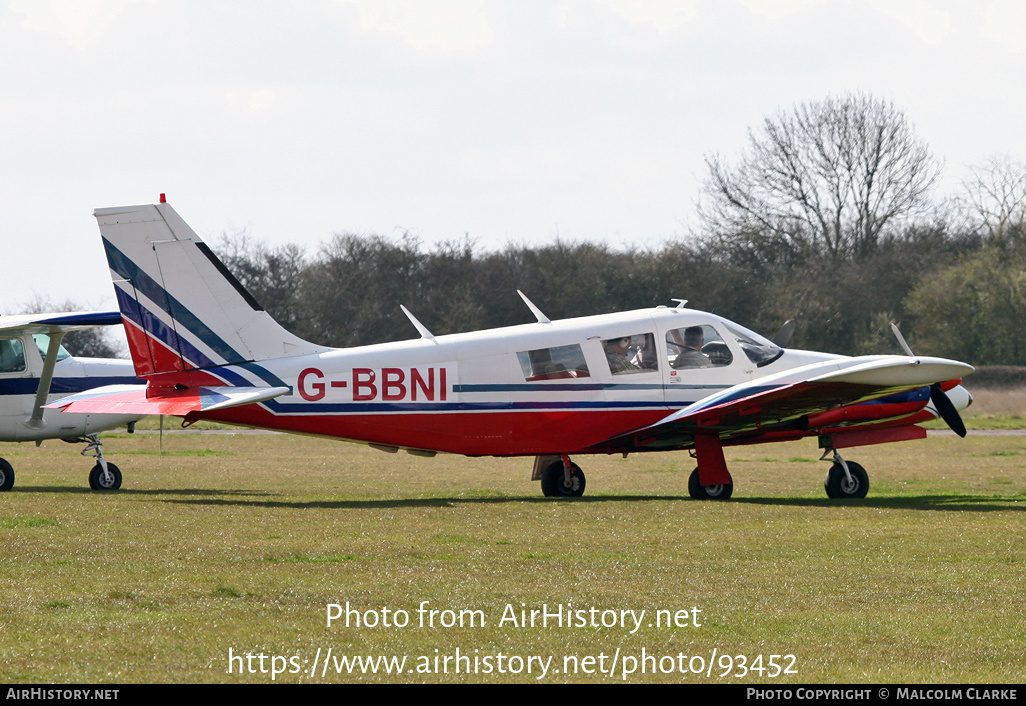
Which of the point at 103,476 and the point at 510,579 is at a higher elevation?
the point at 103,476

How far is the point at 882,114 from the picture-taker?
56156 mm

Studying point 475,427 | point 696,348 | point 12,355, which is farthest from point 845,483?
point 12,355

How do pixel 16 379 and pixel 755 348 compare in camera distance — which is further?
pixel 16 379

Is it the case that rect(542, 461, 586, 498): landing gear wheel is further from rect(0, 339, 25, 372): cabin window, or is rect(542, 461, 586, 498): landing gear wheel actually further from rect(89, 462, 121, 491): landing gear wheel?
rect(0, 339, 25, 372): cabin window

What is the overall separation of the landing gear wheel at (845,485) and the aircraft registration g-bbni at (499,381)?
2cm

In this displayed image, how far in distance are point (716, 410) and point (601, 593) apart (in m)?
7.43

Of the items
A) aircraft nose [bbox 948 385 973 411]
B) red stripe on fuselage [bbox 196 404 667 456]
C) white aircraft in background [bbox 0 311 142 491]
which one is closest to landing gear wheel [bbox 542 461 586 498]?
red stripe on fuselage [bbox 196 404 667 456]

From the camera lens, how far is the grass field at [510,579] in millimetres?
6832

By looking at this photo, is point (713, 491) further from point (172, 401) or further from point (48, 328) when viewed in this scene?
point (48, 328)

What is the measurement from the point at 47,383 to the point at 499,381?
697 cm

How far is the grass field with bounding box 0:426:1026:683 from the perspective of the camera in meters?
6.83

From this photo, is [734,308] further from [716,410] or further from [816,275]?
[716,410]

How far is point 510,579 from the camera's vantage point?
9.42 metres

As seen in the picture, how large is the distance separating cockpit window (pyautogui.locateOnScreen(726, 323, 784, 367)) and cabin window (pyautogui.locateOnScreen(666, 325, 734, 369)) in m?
0.25
